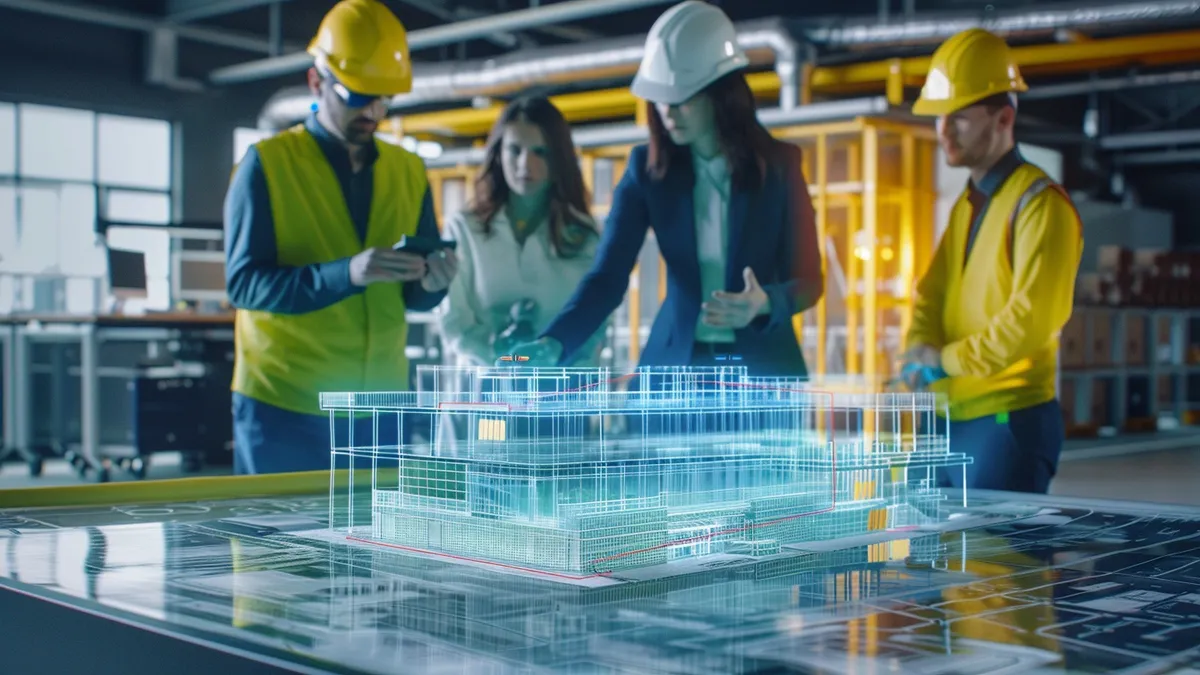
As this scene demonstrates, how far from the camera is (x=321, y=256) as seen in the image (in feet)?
8.71

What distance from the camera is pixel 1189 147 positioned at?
1634 centimetres

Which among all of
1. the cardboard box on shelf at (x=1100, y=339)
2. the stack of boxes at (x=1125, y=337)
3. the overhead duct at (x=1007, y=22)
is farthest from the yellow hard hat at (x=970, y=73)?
the cardboard box on shelf at (x=1100, y=339)

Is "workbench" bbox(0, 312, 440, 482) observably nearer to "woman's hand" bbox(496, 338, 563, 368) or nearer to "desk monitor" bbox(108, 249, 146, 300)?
"desk monitor" bbox(108, 249, 146, 300)

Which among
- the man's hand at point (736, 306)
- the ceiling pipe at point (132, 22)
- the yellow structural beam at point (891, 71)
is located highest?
the ceiling pipe at point (132, 22)

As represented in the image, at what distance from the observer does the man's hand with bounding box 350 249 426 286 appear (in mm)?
2309

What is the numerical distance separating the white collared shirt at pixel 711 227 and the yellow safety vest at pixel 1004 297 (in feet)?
1.47

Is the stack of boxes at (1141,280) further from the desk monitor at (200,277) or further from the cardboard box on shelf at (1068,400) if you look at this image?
the desk monitor at (200,277)

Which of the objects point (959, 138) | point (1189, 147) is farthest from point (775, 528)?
point (1189, 147)

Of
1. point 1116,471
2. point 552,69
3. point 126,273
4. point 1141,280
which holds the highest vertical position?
point 552,69

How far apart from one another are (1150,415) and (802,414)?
1107 centimetres

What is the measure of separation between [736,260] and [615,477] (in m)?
1.30

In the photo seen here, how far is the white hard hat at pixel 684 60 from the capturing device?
7.98 ft

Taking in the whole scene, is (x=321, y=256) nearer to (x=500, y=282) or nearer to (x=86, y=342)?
(x=500, y=282)

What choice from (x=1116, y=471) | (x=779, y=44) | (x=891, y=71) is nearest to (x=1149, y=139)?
(x=891, y=71)
